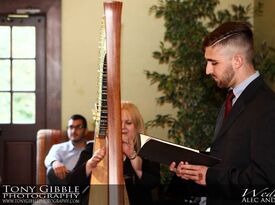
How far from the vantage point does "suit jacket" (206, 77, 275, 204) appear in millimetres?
1655

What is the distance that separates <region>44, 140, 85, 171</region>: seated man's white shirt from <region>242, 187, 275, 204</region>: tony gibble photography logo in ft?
7.80

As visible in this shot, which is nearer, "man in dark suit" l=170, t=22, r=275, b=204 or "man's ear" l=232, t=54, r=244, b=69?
"man in dark suit" l=170, t=22, r=275, b=204

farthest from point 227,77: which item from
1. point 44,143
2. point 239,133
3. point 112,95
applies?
point 44,143

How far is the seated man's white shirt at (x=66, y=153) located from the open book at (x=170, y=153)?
7.30ft

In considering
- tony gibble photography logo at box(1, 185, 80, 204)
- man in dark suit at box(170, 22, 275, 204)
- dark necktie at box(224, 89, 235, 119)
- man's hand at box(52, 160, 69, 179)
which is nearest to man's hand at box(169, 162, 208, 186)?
man in dark suit at box(170, 22, 275, 204)

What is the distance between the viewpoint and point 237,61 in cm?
187

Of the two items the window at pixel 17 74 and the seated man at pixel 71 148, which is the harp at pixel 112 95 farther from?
the window at pixel 17 74

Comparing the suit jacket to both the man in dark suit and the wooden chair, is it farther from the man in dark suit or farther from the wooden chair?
the wooden chair

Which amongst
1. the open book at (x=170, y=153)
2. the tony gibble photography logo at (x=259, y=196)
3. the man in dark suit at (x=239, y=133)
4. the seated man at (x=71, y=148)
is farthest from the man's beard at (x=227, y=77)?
the seated man at (x=71, y=148)

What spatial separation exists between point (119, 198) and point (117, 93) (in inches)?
13.3

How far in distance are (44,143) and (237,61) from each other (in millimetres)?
2603

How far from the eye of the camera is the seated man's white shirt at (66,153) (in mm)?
3959

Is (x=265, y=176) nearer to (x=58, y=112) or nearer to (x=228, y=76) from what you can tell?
(x=228, y=76)

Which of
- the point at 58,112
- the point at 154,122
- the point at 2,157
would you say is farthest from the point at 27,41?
the point at 154,122
